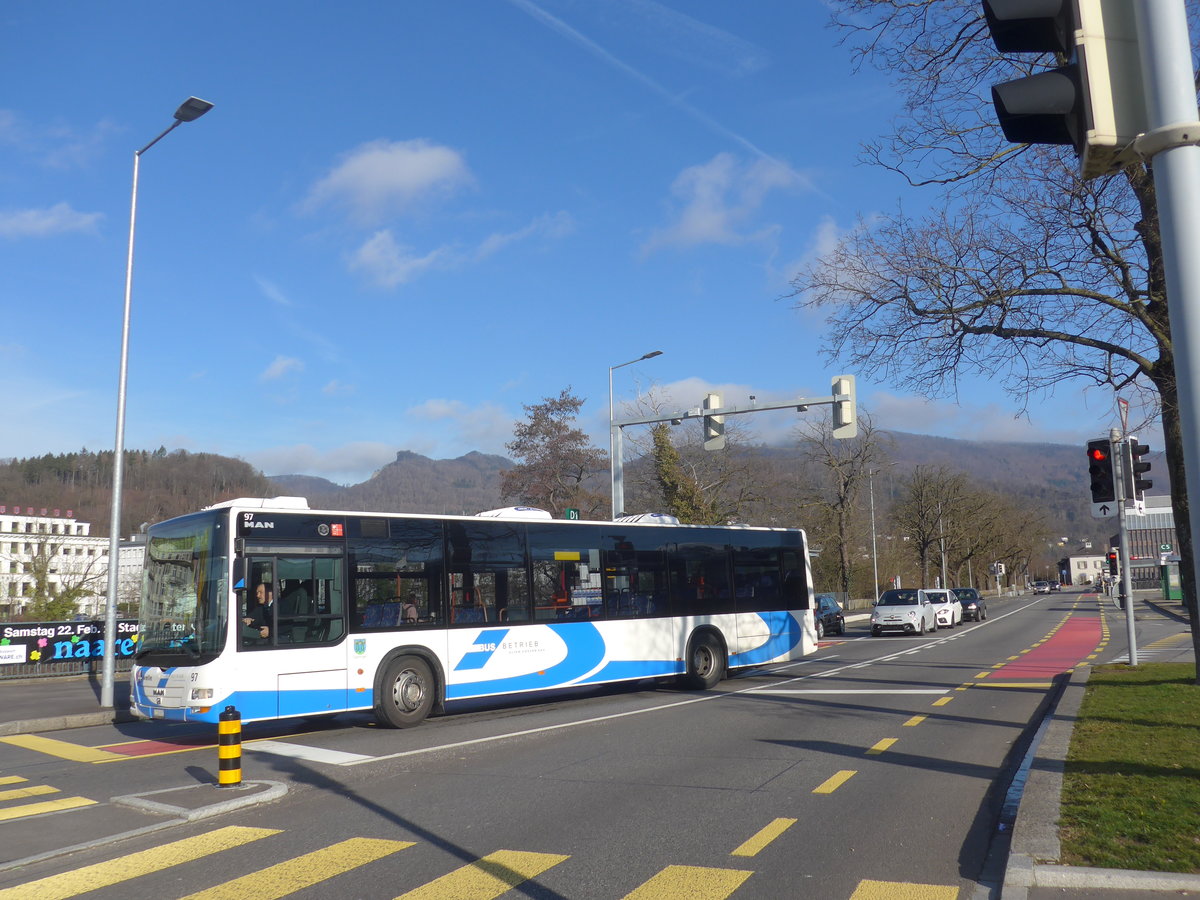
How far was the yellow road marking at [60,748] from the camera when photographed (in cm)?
1179

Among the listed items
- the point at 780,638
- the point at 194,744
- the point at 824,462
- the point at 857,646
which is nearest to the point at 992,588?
the point at 824,462

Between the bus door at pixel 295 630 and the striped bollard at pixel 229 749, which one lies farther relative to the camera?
the bus door at pixel 295 630

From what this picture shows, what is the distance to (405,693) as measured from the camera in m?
13.5

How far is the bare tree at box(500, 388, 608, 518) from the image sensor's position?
46.2m

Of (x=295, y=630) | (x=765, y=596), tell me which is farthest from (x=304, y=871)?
(x=765, y=596)

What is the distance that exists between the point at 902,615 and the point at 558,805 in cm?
2982

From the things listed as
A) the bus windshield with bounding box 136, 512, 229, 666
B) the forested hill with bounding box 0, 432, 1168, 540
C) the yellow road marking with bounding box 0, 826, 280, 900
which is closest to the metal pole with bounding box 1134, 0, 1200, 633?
the yellow road marking with bounding box 0, 826, 280, 900

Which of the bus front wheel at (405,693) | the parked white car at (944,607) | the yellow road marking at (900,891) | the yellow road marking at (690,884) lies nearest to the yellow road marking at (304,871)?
the yellow road marking at (690,884)

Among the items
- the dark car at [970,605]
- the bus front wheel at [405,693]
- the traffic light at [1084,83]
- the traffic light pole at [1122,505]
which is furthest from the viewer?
the dark car at [970,605]

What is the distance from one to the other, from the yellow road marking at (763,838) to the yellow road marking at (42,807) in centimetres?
603

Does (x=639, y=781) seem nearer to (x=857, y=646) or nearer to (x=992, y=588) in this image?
(x=857, y=646)

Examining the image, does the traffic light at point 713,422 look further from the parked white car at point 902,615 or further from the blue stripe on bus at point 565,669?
the parked white car at point 902,615

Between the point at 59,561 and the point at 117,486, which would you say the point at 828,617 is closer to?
the point at 117,486

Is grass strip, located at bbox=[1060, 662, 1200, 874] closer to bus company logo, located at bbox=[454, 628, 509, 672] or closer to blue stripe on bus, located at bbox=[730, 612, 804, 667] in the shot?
blue stripe on bus, located at bbox=[730, 612, 804, 667]
